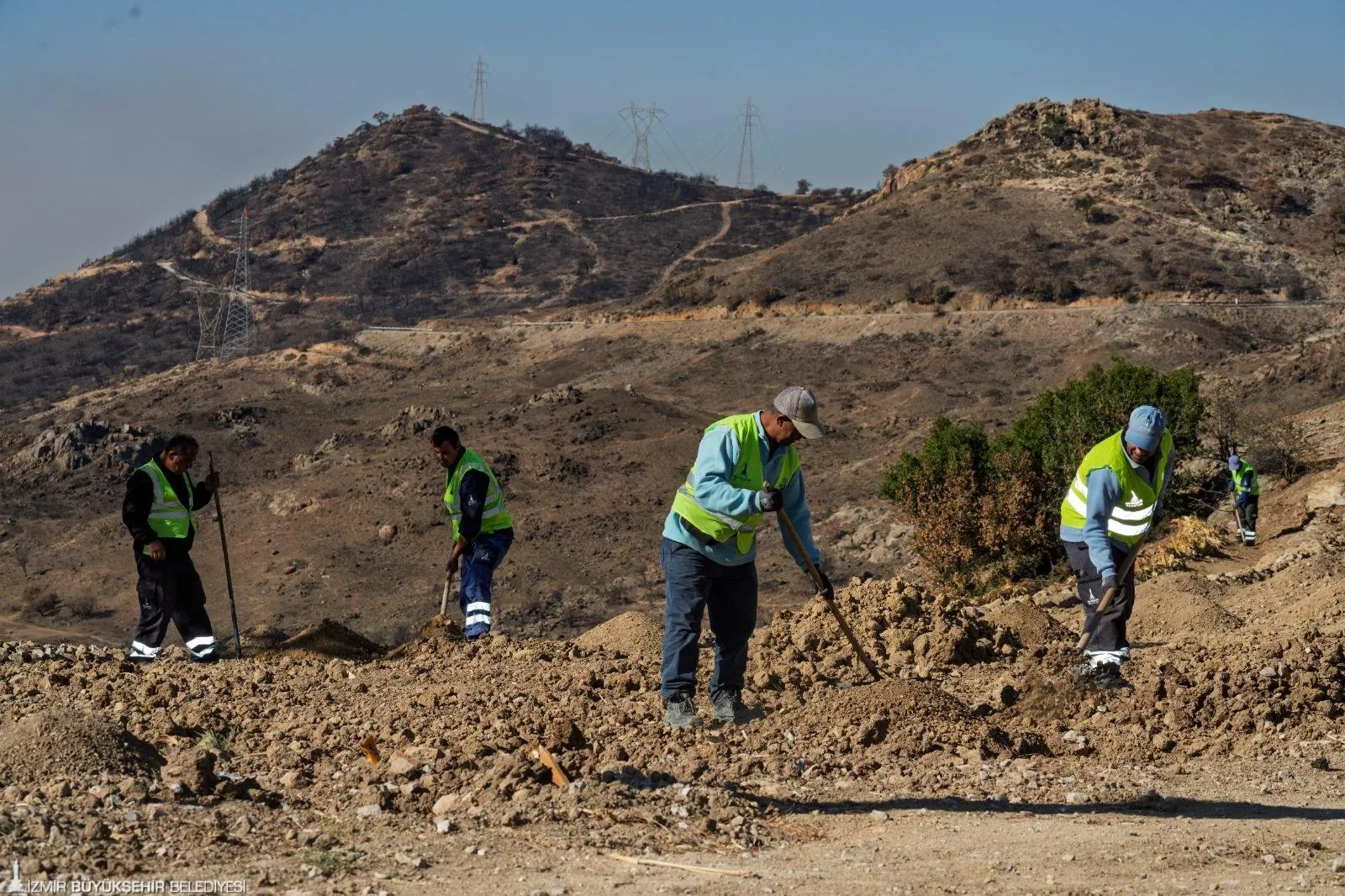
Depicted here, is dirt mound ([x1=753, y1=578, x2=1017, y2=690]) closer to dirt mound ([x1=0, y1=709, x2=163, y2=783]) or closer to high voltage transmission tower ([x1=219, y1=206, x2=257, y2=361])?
dirt mound ([x1=0, y1=709, x2=163, y2=783])

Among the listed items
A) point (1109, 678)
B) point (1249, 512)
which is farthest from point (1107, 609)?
point (1249, 512)

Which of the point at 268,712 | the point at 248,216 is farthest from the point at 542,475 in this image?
the point at 248,216

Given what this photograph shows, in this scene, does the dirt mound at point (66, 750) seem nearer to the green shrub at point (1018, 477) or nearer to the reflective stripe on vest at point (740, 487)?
the reflective stripe on vest at point (740, 487)

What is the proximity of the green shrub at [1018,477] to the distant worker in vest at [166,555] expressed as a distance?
9702 mm

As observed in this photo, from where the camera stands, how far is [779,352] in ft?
131

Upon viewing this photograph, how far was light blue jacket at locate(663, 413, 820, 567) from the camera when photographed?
6.13 meters

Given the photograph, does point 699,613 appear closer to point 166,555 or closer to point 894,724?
point 894,724

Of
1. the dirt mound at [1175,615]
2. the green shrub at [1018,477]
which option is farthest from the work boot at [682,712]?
the green shrub at [1018,477]

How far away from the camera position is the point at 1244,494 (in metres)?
15.6

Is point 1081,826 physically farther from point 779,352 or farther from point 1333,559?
point 779,352

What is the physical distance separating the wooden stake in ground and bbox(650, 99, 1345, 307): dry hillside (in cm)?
3791

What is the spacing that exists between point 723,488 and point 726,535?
0.89ft

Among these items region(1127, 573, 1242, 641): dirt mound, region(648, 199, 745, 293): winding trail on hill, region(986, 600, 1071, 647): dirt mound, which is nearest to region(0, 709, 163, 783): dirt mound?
region(986, 600, 1071, 647): dirt mound

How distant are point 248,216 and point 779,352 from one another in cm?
5195
